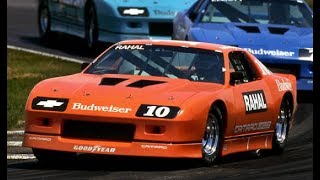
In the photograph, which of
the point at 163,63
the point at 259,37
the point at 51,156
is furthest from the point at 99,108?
the point at 259,37

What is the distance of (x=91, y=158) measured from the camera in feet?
38.1

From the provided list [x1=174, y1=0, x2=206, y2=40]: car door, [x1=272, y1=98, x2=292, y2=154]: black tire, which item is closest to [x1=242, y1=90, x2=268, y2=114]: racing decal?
[x1=272, y1=98, x2=292, y2=154]: black tire

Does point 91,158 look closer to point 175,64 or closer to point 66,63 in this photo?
point 175,64

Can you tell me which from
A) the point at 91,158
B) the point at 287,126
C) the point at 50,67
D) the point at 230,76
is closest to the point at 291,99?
the point at 287,126

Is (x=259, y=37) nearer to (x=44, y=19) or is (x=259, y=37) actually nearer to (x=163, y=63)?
(x=163, y=63)

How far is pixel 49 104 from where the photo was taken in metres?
10.9

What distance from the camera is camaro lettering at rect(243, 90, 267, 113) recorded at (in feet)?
38.8

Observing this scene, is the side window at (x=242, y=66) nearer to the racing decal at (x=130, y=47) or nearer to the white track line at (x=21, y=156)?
the racing decal at (x=130, y=47)

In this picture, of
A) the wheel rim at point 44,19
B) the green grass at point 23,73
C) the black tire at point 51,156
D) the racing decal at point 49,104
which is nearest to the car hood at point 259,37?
the green grass at point 23,73

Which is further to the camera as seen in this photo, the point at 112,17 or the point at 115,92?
the point at 112,17

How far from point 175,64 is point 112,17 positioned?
8927 mm

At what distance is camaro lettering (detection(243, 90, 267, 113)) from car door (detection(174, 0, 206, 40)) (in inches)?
210

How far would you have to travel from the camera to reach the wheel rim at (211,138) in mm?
10992

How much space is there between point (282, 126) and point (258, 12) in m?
5.53
